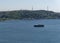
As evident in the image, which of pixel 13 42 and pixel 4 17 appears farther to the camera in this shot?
pixel 4 17

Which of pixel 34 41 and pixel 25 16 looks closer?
pixel 34 41

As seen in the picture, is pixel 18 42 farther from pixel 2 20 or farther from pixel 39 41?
pixel 2 20

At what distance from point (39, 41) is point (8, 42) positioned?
24.2ft

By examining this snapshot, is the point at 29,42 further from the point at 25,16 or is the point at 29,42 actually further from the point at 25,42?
the point at 25,16

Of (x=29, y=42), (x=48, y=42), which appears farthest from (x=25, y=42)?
(x=48, y=42)

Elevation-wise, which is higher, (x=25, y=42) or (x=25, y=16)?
(x=25, y=42)

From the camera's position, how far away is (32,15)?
18600cm

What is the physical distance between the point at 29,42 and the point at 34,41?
7.19 ft

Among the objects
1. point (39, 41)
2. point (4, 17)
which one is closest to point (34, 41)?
point (39, 41)

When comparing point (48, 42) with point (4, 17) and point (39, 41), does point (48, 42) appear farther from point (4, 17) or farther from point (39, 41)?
point (4, 17)

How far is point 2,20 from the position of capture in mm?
188125

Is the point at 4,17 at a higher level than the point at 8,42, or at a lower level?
lower

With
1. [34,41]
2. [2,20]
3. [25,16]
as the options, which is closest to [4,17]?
[2,20]

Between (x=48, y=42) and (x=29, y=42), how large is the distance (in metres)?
4.33
